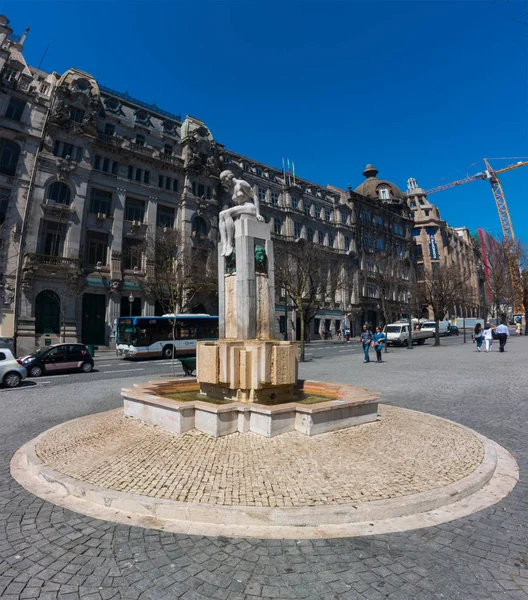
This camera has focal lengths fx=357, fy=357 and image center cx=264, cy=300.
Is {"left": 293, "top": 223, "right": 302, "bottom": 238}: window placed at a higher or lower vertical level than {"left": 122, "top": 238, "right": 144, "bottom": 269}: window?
higher

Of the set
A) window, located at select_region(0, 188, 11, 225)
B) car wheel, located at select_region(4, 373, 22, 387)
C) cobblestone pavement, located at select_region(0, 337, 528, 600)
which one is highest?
window, located at select_region(0, 188, 11, 225)

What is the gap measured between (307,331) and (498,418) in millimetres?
37278

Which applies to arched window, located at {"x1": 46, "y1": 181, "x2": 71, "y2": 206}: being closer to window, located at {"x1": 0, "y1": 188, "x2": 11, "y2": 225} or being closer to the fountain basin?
window, located at {"x1": 0, "y1": 188, "x2": 11, "y2": 225}

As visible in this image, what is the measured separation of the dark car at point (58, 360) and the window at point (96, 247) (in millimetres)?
15826

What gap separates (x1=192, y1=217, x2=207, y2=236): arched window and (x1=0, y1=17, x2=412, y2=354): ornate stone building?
175 mm

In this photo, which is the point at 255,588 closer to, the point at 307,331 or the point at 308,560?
the point at 308,560

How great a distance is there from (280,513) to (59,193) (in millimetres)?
35356

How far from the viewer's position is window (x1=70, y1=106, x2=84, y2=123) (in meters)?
32.9

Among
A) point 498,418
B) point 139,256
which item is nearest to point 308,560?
point 498,418

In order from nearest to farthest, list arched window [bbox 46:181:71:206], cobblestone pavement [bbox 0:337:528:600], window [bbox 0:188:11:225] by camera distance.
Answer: cobblestone pavement [bbox 0:337:528:600], window [bbox 0:188:11:225], arched window [bbox 46:181:71:206]

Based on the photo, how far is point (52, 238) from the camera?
1224 inches

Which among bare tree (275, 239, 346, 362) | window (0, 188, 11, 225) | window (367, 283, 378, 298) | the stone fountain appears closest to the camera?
the stone fountain

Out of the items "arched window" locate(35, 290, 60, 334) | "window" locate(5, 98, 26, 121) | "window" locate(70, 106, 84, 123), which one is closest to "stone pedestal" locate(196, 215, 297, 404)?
"arched window" locate(35, 290, 60, 334)

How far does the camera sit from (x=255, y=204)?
8648mm
